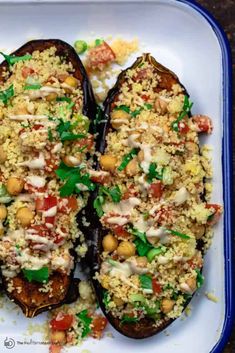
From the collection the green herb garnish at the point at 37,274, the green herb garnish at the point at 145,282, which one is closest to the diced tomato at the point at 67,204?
the green herb garnish at the point at 37,274

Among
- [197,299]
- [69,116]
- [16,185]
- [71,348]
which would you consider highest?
[69,116]

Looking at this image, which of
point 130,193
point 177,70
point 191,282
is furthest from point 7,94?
point 191,282

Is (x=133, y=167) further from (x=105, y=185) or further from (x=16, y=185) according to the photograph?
(x=16, y=185)

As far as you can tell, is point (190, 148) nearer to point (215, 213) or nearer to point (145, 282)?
Answer: point (215, 213)

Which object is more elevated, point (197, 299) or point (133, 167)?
point (133, 167)

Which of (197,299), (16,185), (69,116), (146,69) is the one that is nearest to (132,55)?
(146,69)

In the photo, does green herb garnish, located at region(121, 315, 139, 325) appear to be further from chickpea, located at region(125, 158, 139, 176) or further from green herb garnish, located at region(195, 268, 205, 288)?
chickpea, located at region(125, 158, 139, 176)

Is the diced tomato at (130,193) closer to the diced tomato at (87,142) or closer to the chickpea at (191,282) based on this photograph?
the diced tomato at (87,142)
